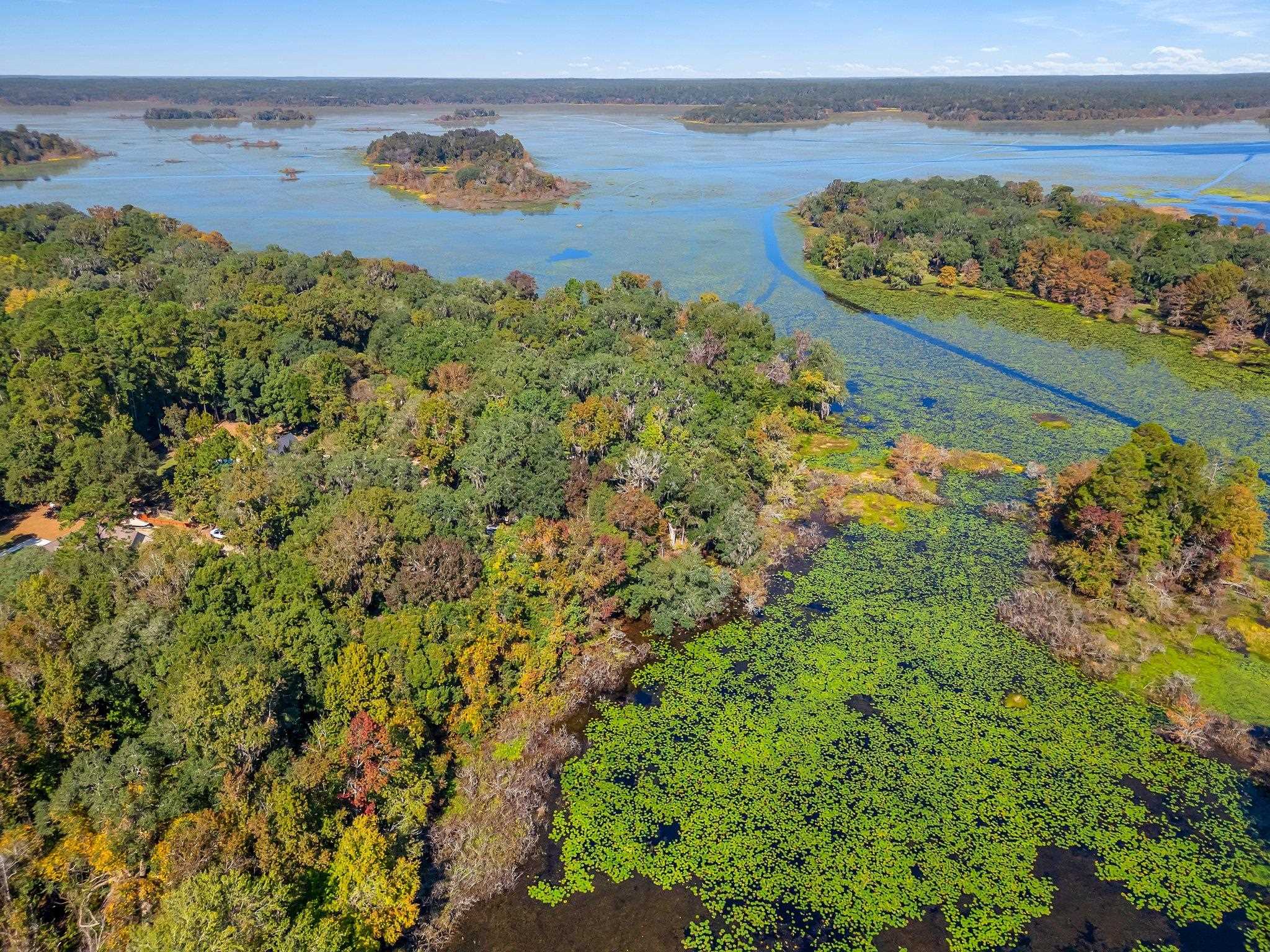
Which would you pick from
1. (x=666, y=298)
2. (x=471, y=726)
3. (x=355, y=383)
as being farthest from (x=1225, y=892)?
(x=666, y=298)

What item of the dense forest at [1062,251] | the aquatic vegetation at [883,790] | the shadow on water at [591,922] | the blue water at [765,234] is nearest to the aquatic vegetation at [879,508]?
the aquatic vegetation at [883,790]

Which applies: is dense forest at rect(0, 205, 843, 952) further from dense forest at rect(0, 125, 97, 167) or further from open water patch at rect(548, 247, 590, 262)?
dense forest at rect(0, 125, 97, 167)

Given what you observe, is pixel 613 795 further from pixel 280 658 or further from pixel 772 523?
pixel 772 523

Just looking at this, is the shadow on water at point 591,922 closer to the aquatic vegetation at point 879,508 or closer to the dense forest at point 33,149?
the aquatic vegetation at point 879,508

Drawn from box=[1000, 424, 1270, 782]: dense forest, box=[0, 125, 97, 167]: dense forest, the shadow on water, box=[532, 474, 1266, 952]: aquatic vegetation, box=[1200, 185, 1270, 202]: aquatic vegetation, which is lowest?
the shadow on water

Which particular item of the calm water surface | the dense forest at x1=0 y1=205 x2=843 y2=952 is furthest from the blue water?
the dense forest at x1=0 y1=205 x2=843 y2=952

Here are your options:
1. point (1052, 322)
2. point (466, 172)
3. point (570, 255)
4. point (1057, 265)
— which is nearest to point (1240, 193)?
point (1057, 265)
